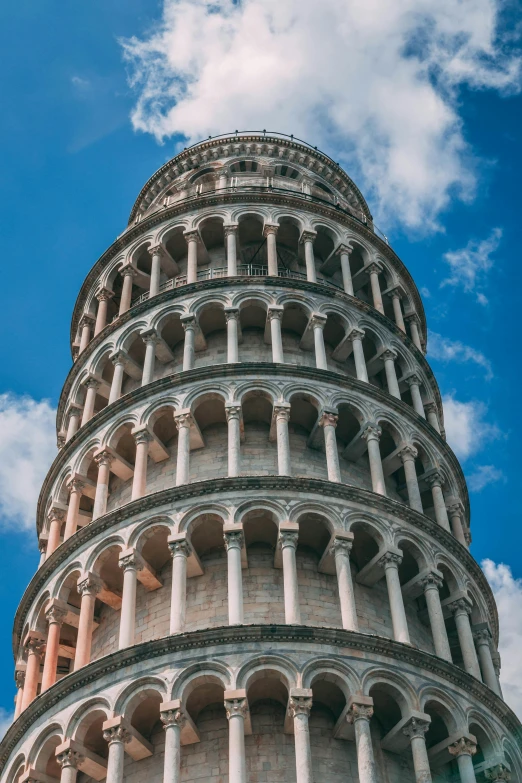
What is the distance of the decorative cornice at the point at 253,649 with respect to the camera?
21.8 m

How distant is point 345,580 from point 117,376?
33.1ft

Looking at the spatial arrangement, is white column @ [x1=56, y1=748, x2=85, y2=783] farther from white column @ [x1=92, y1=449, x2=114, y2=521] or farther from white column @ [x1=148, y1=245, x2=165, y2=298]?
white column @ [x1=148, y1=245, x2=165, y2=298]

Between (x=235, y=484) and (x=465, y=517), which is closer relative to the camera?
(x=235, y=484)

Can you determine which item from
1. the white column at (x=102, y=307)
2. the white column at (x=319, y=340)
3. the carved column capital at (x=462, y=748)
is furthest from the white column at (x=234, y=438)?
the white column at (x=102, y=307)

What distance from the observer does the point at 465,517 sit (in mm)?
A: 31500

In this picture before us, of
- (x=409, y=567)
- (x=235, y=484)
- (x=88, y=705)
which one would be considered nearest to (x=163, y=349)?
(x=235, y=484)

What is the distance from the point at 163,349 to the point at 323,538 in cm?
847

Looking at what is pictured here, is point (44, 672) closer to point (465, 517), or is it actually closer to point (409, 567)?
point (409, 567)

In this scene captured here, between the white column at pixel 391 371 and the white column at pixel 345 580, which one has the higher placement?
the white column at pixel 391 371

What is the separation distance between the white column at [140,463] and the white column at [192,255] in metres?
6.08

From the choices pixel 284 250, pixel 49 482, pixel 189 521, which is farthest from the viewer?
pixel 284 250

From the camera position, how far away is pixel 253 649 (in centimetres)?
2167

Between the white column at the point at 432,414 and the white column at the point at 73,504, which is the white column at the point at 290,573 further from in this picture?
the white column at the point at 432,414

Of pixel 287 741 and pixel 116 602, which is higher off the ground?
pixel 116 602
